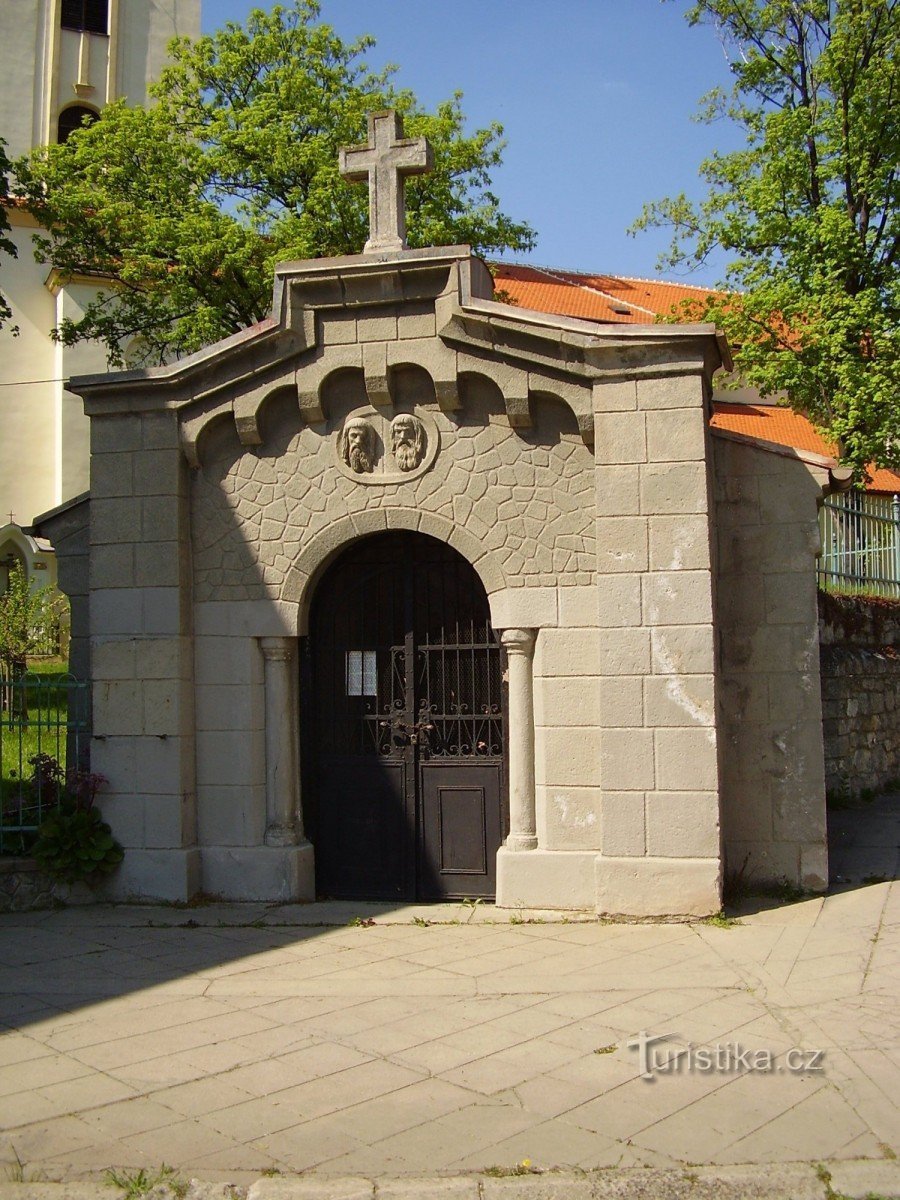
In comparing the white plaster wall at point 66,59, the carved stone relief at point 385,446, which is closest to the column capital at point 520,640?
the carved stone relief at point 385,446

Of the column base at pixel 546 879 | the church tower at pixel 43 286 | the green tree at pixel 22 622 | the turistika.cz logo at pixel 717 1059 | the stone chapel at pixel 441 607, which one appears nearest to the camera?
the turistika.cz logo at pixel 717 1059

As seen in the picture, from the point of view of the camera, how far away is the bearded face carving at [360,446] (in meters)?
8.64

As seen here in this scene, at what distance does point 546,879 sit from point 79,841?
11.5 ft

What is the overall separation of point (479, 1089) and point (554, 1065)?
424 mm

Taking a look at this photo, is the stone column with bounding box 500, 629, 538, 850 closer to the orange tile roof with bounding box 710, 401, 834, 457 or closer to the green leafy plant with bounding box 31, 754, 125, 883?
the green leafy plant with bounding box 31, 754, 125, 883

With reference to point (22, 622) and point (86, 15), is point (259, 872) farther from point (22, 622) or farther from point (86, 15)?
point (86, 15)

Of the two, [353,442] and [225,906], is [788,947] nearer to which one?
[225,906]

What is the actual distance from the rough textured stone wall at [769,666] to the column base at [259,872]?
312 centimetres

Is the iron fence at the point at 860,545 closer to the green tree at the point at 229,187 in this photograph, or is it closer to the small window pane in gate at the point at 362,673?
the small window pane in gate at the point at 362,673

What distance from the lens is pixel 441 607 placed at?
887cm

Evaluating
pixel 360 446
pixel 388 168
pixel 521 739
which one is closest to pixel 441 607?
pixel 521 739

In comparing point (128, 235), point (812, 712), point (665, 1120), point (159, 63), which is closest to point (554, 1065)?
point (665, 1120)

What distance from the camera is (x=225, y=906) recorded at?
862cm

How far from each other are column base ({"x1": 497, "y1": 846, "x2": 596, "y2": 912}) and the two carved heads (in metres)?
2.96
